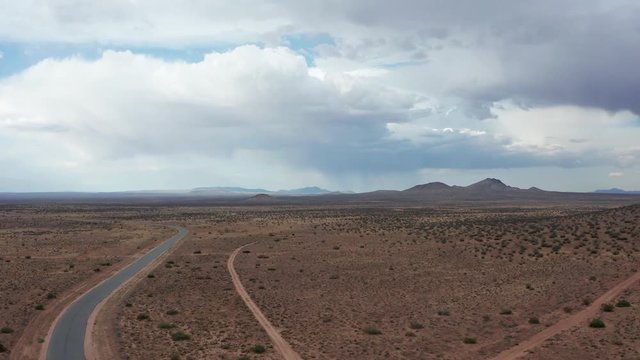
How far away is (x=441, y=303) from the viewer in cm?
3050

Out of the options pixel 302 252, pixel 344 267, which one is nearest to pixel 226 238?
pixel 302 252

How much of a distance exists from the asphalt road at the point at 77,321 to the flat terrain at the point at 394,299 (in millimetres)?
1288

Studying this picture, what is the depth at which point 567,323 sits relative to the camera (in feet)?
82.5

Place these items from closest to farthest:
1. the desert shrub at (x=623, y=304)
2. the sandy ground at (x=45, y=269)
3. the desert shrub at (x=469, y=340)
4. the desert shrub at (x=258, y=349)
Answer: the desert shrub at (x=258, y=349)
the desert shrub at (x=469, y=340)
the sandy ground at (x=45, y=269)
the desert shrub at (x=623, y=304)

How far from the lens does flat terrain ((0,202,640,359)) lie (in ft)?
74.5

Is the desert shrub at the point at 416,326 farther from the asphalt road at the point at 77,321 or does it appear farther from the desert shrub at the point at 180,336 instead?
the asphalt road at the point at 77,321

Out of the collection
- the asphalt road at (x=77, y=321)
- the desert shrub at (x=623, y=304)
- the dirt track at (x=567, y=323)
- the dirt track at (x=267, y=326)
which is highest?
the desert shrub at (x=623, y=304)

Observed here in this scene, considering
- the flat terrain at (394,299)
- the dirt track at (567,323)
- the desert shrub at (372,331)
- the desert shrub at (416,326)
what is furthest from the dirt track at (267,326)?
the dirt track at (567,323)

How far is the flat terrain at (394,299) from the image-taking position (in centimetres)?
2270

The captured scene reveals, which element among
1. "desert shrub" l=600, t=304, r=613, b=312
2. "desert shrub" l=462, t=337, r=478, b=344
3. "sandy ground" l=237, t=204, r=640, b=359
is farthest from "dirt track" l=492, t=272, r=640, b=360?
"desert shrub" l=462, t=337, r=478, b=344

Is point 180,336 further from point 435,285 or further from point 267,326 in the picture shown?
point 435,285

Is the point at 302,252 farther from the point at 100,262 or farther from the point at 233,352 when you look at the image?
the point at 233,352

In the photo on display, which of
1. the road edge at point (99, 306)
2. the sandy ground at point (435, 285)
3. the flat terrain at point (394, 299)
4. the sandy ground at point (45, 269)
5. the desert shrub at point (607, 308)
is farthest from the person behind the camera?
the desert shrub at point (607, 308)

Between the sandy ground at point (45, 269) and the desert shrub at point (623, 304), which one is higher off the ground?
the desert shrub at point (623, 304)
